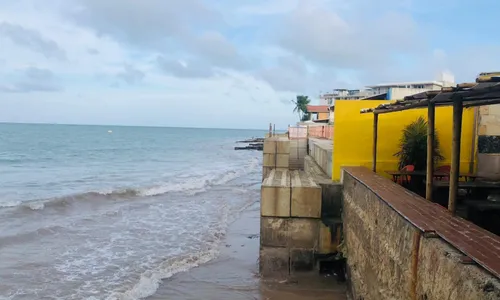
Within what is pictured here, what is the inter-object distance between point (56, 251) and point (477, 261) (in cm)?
1037

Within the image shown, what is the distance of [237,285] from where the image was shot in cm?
798

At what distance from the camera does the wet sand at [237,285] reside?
736 cm

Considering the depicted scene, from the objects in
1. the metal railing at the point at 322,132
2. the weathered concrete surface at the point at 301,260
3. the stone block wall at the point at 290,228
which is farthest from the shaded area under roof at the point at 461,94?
the metal railing at the point at 322,132

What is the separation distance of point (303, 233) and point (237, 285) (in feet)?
5.35

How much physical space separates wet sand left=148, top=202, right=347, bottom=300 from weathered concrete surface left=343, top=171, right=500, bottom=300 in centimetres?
72

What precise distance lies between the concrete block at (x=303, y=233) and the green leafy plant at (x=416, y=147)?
2477 mm

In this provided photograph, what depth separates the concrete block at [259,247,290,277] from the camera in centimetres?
776

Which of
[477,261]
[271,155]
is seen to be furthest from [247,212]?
[477,261]

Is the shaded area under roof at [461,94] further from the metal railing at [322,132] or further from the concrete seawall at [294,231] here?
the metal railing at [322,132]

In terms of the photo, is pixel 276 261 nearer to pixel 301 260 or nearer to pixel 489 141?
pixel 301 260

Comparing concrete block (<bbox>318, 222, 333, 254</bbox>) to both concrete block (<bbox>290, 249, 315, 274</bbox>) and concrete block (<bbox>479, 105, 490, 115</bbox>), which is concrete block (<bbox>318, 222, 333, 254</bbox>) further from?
concrete block (<bbox>479, 105, 490, 115</bbox>)

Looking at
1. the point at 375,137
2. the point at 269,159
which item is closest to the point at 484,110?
the point at 375,137

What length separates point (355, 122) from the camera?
30.0ft

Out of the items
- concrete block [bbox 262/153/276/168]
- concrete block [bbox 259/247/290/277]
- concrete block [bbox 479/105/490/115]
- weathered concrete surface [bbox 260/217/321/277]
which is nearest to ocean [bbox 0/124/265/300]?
concrete block [bbox 262/153/276/168]
